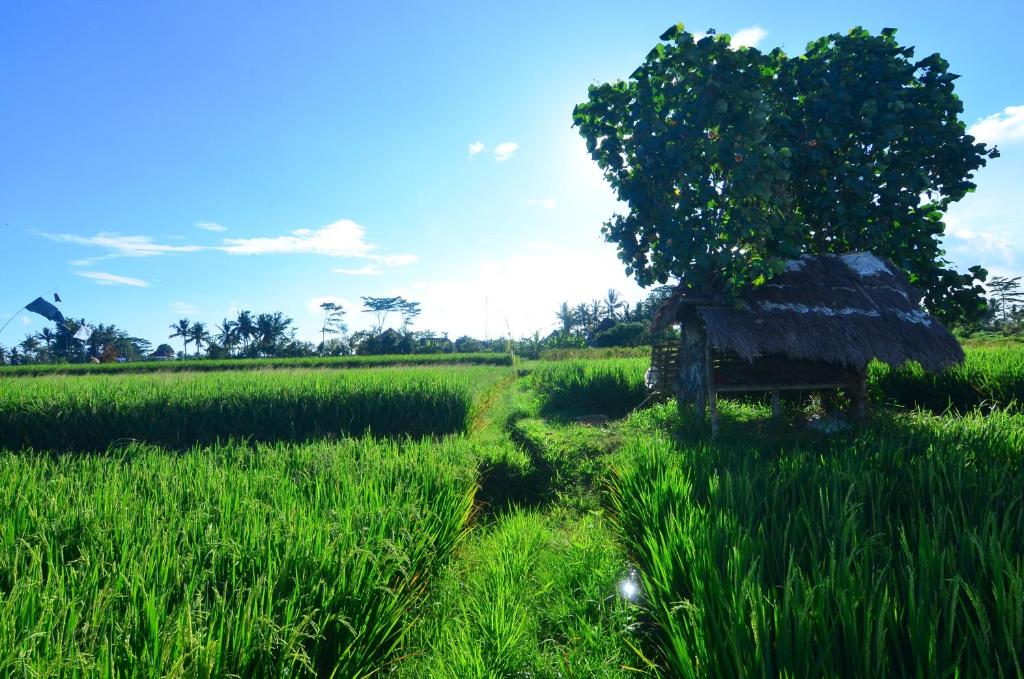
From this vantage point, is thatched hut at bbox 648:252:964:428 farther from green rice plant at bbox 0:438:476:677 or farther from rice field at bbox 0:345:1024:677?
green rice plant at bbox 0:438:476:677

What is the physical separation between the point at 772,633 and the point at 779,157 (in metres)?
7.51

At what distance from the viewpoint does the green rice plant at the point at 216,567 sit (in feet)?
5.74

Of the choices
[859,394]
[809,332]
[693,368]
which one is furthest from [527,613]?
[859,394]

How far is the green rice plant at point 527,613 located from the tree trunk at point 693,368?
4597 millimetres

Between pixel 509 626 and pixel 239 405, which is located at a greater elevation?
pixel 239 405

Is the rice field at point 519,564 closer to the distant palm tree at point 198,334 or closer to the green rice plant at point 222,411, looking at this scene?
the green rice plant at point 222,411

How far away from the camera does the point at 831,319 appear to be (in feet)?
25.8

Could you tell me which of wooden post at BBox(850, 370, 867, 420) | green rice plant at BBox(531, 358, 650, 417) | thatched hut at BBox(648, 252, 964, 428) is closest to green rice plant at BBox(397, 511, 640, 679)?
thatched hut at BBox(648, 252, 964, 428)

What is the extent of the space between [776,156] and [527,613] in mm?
7327

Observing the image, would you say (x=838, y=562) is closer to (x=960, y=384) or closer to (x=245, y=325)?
(x=960, y=384)

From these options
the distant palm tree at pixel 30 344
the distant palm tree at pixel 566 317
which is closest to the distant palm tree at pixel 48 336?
the distant palm tree at pixel 30 344

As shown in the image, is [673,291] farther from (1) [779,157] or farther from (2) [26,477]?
(2) [26,477]

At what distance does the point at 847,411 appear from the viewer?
8.61 metres

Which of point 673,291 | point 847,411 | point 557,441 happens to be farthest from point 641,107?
point 847,411
